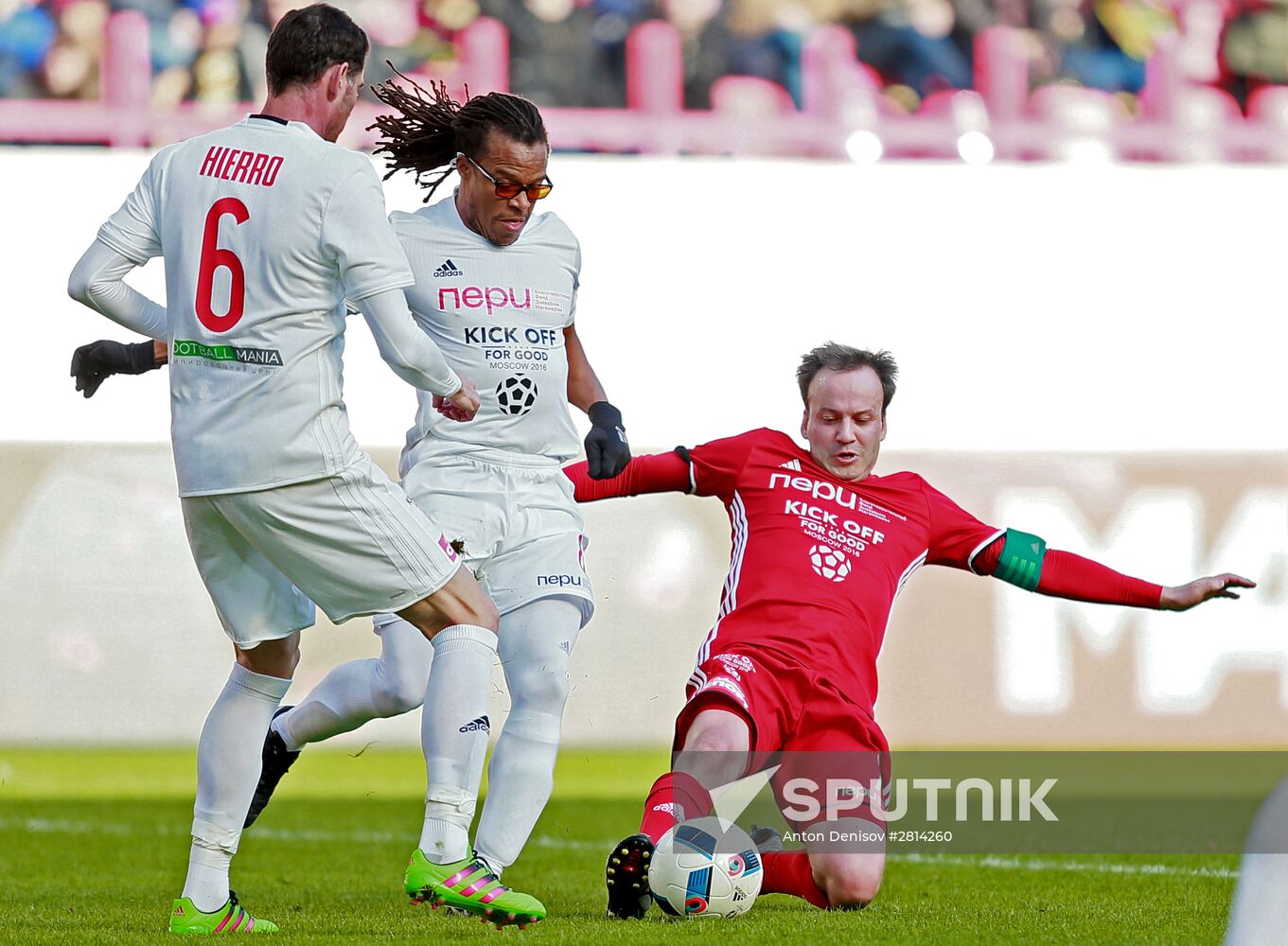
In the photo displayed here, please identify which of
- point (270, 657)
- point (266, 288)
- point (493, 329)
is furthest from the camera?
point (493, 329)

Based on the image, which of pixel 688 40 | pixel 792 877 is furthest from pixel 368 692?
pixel 688 40

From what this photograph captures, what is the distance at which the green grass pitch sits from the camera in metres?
4.24

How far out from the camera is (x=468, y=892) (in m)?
4.17

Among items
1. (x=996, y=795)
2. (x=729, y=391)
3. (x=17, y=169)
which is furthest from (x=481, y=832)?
(x=17, y=169)

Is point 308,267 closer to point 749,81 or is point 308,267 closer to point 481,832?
point 481,832

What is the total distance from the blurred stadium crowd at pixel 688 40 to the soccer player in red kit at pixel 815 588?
682 cm

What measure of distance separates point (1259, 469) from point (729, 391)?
9.65ft

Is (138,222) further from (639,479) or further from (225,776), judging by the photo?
(639,479)

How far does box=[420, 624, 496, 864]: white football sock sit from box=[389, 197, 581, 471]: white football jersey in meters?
0.82

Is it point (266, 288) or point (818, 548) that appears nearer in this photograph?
point (266, 288)

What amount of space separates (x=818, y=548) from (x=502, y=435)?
0.92 m

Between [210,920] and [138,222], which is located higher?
[138,222]

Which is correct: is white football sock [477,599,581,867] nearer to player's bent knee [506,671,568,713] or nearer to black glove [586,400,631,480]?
player's bent knee [506,671,568,713]

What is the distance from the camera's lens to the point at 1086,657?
9508mm
